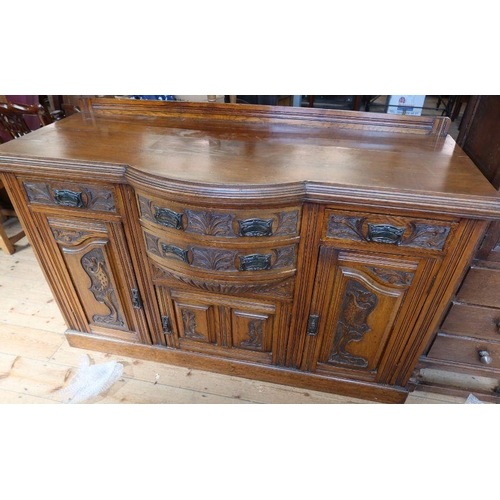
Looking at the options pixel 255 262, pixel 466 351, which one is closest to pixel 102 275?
pixel 255 262

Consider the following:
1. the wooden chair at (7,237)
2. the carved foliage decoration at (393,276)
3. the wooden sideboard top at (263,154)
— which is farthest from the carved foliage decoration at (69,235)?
the wooden chair at (7,237)

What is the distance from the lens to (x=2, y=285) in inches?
71.7

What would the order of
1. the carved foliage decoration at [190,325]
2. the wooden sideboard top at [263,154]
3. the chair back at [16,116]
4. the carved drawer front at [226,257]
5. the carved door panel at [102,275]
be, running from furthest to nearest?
the chair back at [16,116], the carved foliage decoration at [190,325], the carved door panel at [102,275], the carved drawer front at [226,257], the wooden sideboard top at [263,154]

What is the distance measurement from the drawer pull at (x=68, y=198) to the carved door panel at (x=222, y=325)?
38cm

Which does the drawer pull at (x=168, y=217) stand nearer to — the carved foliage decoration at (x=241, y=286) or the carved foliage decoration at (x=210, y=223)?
the carved foliage decoration at (x=210, y=223)

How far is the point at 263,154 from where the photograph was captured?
100 cm

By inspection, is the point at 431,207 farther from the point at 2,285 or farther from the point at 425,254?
the point at 2,285

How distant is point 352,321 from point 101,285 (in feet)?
2.99

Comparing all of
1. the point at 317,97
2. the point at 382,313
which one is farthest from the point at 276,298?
the point at 317,97

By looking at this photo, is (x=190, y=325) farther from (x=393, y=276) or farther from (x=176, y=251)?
(x=393, y=276)

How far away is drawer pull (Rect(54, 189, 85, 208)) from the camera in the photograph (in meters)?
1.02

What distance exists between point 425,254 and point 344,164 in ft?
1.08

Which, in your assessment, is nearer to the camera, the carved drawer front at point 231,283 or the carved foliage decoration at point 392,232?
the carved foliage decoration at point 392,232

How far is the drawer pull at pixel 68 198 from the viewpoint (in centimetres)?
102
